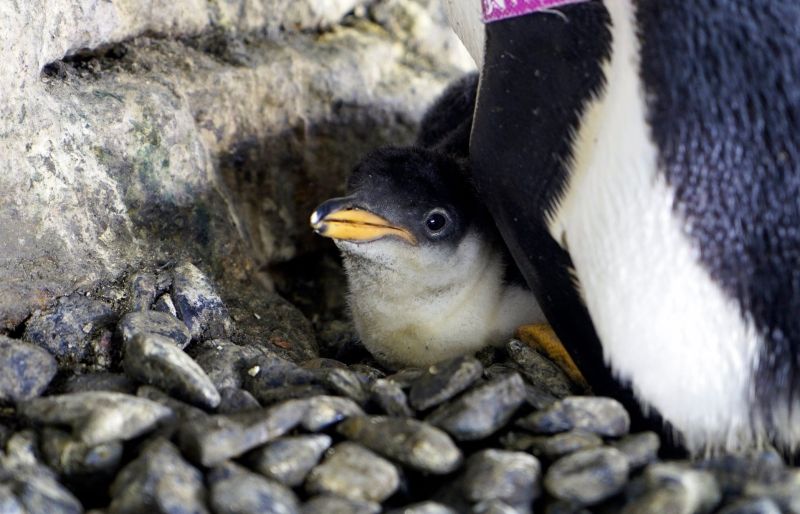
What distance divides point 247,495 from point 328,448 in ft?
0.32

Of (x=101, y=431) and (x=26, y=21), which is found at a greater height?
(x=26, y=21)

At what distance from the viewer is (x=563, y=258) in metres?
0.91

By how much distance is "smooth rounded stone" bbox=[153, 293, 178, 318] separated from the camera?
1066mm

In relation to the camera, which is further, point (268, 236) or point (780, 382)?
point (268, 236)

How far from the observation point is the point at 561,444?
0.79 m

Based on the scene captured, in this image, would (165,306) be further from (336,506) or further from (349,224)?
(336,506)

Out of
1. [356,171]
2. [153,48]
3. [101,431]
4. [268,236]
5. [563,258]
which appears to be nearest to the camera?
[101,431]

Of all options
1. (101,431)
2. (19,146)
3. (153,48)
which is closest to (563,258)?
(101,431)

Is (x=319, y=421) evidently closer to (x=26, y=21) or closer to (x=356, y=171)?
(x=356, y=171)

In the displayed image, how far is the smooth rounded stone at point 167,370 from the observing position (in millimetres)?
854

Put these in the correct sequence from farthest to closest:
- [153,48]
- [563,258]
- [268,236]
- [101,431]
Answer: [268,236] → [153,48] → [563,258] → [101,431]

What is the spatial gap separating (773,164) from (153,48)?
80 cm

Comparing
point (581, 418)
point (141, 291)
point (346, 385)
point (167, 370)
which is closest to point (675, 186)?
point (581, 418)

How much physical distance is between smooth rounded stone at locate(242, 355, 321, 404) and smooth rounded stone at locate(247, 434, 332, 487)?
14cm
